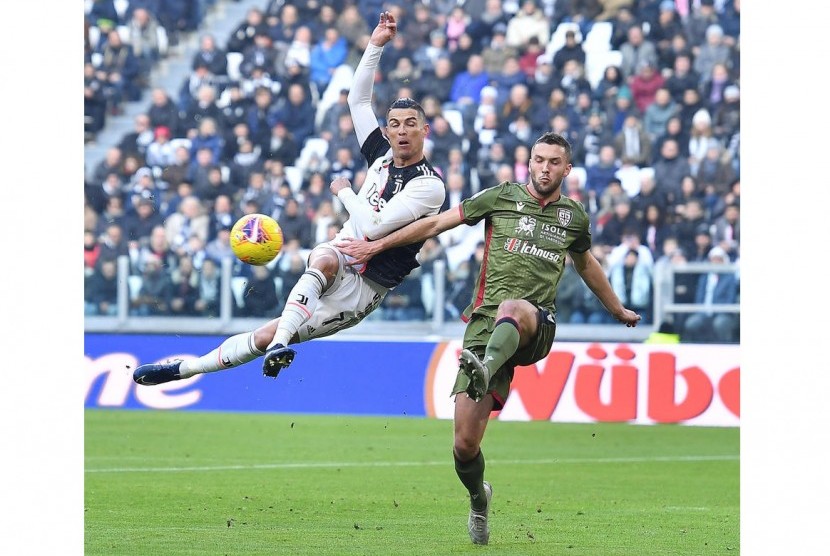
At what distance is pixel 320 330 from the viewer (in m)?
8.59

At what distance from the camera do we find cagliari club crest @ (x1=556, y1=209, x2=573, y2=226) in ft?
25.8

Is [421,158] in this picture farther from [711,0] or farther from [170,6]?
[170,6]

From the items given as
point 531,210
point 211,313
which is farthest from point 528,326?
point 211,313

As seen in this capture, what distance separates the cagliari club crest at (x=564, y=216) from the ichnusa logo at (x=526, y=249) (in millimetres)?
186

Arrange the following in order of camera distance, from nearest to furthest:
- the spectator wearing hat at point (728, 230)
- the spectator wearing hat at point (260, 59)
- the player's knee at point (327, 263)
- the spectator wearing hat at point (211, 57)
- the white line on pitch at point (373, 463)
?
the player's knee at point (327, 263) < the white line on pitch at point (373, 463) < the spectator wearing hat at point (728, 230) < the spectator wearing hat at point (260, 59) < the spectator wearing hat at point (211, 57)

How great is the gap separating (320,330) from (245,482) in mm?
3017

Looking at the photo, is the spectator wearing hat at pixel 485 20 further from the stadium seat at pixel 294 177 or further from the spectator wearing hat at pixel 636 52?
the stadium seat at pixel 294 177

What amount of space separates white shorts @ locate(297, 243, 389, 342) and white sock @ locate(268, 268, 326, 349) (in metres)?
0.15

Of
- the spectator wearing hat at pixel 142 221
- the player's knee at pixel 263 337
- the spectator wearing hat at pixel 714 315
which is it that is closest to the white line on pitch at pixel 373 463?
the spectator wearing hat at pixel 714 315

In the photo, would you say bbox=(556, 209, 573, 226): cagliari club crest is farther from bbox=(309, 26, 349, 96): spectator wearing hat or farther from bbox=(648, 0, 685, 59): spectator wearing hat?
bbox=(309, 26, 349, 96): spectator wearing hat

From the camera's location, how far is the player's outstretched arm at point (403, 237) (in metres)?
7.77

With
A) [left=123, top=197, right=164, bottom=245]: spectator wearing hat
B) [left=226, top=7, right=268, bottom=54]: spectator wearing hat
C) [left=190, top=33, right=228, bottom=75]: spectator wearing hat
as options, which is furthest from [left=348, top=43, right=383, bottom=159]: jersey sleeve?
[left=226, top=7, right=268, bottom=54]: spectator wearing hat

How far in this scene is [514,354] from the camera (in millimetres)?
7766

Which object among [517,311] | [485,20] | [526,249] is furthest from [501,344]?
[485,20]
